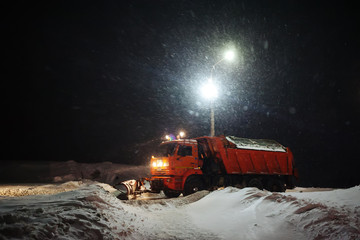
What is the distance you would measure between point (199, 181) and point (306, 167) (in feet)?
147

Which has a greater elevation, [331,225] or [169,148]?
[169,148]

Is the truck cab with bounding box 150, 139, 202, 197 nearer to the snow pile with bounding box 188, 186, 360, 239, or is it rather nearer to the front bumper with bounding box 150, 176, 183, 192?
the front bumper with bounding box 150, 176, 183, 192

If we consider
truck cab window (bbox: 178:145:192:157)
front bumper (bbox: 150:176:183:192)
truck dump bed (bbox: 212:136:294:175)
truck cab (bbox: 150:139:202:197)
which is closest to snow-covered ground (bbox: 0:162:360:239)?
front bumper (bbox: 150:176:183:192)

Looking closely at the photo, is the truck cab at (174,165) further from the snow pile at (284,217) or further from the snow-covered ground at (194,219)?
the snow pile at (284,217)

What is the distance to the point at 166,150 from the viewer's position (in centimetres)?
1204

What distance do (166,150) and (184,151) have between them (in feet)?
2.77

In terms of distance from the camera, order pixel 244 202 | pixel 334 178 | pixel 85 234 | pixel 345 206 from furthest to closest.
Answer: pixel 334 178 < pixel 244 202 < pixel 345 206 < pixel 85 234

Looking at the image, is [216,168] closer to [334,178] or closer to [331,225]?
[331,225]

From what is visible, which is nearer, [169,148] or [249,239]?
[249,239]

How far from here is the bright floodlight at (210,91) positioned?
15795 mm

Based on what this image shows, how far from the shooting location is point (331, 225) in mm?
4383

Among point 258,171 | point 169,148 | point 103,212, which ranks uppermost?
point 169,148

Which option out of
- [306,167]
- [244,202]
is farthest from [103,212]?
[306,167]

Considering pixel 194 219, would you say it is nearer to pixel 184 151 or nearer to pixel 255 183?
pixel 184 151
